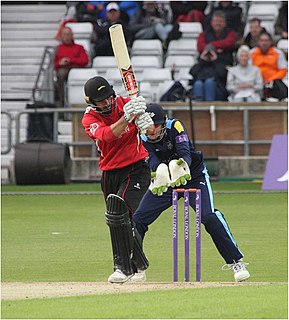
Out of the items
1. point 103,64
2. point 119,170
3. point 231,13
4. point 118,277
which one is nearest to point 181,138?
point 119,170

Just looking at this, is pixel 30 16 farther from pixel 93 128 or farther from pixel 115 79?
pixel 93 128

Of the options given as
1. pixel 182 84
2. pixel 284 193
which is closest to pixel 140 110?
pixel 284 193

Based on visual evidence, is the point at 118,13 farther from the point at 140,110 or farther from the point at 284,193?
the point at 140,110

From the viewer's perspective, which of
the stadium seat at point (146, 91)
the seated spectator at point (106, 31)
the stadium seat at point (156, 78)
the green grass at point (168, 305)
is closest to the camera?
the green grass at point (168, 305)

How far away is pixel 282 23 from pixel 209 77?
280 centimetres

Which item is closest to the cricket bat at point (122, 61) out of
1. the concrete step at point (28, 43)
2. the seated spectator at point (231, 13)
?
the seated spectator at point (231, 13)

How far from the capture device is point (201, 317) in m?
7.54

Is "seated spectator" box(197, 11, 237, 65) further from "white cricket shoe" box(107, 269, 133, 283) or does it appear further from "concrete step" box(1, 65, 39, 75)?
"white cricket shoe" box(107, 269, 133, 283)

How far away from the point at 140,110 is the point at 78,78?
13.1 metres

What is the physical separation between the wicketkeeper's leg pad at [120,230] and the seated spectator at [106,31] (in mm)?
13790

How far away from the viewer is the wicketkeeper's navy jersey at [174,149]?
10195 mm

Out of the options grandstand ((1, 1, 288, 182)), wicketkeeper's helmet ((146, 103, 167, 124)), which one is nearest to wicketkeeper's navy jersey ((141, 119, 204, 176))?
wicketkeeper's helmet ((146, 103, 167, 124))

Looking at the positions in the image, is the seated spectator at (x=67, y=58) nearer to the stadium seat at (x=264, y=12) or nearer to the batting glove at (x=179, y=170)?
the stadium seat at (x=264, y=12)

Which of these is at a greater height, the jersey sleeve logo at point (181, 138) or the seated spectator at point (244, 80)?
the jersey sleeve logo at point (181, 138)
